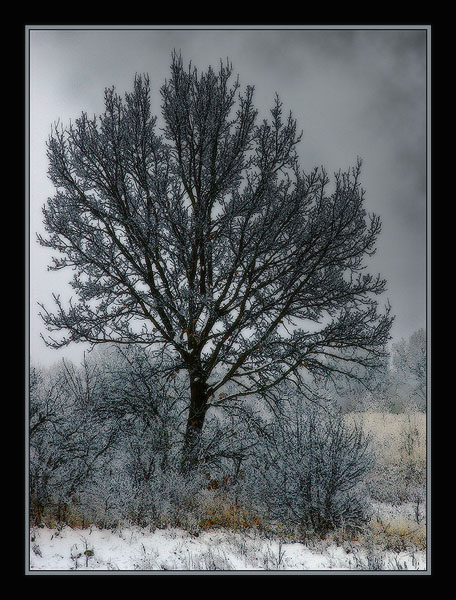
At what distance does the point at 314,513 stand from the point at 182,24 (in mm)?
5489

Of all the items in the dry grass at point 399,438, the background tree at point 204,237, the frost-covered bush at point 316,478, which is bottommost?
the dry grass at point 399,438

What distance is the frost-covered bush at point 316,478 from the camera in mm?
5574

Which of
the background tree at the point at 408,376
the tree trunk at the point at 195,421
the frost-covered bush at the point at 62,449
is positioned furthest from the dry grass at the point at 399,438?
the frost-covered bush at the point at 62,449

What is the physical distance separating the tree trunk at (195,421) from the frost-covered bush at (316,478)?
1103 millimetres

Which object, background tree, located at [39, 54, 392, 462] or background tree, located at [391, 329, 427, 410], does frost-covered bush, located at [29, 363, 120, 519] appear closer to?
background tree, located at [39, 54, 392, 462]

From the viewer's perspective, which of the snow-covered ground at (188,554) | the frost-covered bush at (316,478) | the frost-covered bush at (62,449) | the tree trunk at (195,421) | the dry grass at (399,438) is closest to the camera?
the snow-covered ground at (188,554)

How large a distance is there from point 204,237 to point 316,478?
3562 mm

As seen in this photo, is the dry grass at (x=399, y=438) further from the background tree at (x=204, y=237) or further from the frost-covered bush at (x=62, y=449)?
the frost-covered bush at (x=62, y=449)

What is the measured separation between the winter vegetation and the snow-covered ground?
0.44 m

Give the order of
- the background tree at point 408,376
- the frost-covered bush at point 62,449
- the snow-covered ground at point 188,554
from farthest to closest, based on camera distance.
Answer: the background tree at point 408,376 → the frost-covered bush at point 62,449 → the snow-covered ground at point 188,554

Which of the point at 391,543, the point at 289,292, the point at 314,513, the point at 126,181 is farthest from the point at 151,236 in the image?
the point at 391,543

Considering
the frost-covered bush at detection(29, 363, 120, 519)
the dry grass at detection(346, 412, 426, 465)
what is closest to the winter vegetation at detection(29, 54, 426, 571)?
the frost-covered bush at detection(29, 363, 120, 519)

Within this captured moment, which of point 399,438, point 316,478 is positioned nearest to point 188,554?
point 316,478
